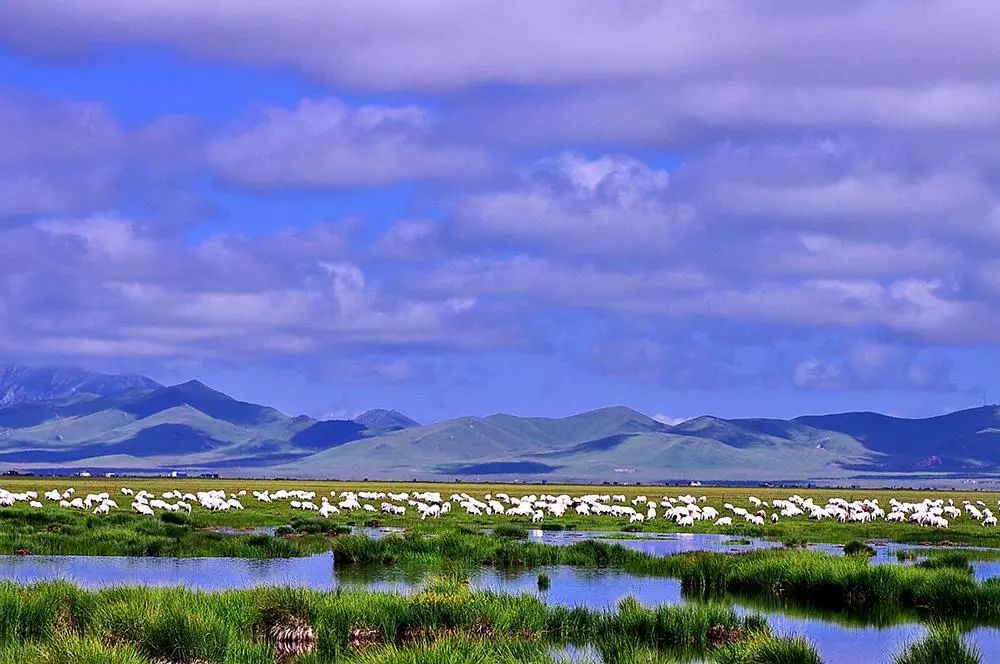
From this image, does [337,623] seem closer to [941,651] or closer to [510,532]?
[941,651]

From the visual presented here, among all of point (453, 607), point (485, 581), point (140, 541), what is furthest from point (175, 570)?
point (453, 607)

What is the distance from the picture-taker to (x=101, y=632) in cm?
2411

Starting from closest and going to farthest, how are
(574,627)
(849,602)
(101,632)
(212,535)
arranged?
(101,632) → (574,627) → (849,602) → (212,535)

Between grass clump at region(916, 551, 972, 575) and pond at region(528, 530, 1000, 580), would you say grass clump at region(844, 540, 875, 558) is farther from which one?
grass clump at region(916, 551, 972, 575)

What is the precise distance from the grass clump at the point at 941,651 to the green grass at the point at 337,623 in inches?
96.3

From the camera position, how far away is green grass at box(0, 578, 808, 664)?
79.1 ft

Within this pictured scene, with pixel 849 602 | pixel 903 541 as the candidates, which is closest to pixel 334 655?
pixel 849 602

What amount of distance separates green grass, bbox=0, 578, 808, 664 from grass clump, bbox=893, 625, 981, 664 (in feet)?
8.02

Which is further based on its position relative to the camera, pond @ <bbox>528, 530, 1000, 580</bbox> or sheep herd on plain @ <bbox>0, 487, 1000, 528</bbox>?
sheep herd on plain @ <bbox>0, 487, 1000, 528</bbox>

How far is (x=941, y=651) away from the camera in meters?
24.1

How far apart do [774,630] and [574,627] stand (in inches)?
169

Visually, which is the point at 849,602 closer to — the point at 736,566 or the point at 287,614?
the point at 736,566

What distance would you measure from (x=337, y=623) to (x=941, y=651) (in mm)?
11689

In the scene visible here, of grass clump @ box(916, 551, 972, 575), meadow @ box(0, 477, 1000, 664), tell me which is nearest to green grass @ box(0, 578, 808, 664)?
meadow @ box(0, 477, 1000, 664)
